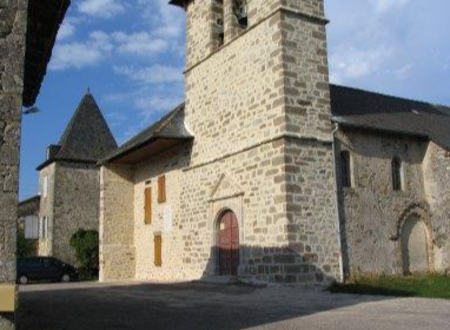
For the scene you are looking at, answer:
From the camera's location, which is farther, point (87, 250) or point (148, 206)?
point (87, 250)

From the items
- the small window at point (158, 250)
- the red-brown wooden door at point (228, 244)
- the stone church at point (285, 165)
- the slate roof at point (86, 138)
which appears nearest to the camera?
the stone church at point (285, 165)

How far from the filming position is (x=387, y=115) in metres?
17.3

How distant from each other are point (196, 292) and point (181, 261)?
17.6 feet

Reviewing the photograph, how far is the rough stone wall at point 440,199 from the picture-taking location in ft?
52.8

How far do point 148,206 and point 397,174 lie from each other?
9.02 m

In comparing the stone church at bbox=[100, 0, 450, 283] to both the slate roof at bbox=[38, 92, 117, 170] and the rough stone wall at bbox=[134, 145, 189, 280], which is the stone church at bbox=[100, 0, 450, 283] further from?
the slate roof at bbox=[38, 92, 117, 170]

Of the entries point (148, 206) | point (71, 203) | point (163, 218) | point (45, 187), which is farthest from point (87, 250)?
point (163, 218)

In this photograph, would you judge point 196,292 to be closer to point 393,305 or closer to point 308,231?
point 308,231

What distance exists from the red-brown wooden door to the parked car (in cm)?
1040

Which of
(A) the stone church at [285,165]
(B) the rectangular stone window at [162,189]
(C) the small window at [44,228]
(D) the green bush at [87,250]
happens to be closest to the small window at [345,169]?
(A) the stone church at [285,165]

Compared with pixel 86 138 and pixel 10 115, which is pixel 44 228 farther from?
pixel 10 115

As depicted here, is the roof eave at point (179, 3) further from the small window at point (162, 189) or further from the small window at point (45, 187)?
the small window at point (45, 187)

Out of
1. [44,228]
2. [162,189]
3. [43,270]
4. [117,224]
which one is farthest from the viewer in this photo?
[44,228]

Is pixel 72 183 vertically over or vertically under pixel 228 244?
over
